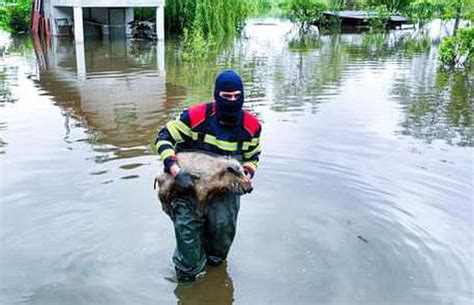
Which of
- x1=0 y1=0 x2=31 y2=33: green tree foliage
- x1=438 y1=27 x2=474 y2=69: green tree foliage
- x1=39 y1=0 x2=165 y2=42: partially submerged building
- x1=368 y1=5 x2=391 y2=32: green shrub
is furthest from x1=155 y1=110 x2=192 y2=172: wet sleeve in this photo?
x1=368 y1=5 x2=391 y2=32: green shrub

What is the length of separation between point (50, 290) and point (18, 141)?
173 inches


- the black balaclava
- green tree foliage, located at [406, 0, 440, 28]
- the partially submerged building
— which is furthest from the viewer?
→ green tree foliage, located at [406, 0, 440, 28]

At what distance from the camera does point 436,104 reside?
11078mm

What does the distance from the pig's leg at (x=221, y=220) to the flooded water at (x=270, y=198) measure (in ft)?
1.21

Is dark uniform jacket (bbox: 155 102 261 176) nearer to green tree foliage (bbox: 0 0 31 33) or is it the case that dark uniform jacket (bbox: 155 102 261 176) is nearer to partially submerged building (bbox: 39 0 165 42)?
partially submerged building (bbox: 39 0 165 42)

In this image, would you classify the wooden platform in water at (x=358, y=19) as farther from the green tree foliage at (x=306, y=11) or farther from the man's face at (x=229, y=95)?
the man's face at (x=229, y=95)

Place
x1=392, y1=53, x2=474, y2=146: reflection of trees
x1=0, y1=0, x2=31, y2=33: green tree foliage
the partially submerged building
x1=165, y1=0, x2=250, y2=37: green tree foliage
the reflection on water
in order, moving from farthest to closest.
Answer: x1=0, y1=0, x2=31, y2=33: green tree foliage
x1=165, y1=0, x2=250, y2=37: green tree foliage
the partially submerged building
x1=392, y1=53, x2=474, y2=146: reflection of trees
the reflection on water

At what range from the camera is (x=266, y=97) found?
11.4 metres

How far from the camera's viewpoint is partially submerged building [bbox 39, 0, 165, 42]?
2142cm

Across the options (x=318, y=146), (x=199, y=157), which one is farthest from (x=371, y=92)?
(x=199, y=157)

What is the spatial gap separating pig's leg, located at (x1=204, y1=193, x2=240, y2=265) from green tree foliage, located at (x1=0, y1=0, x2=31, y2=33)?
2744 centimetres

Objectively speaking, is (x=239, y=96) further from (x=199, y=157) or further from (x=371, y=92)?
(x=371, y=92)

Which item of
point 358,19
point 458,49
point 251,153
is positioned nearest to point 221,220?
point 251,153

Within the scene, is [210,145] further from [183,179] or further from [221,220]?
[221,220]
